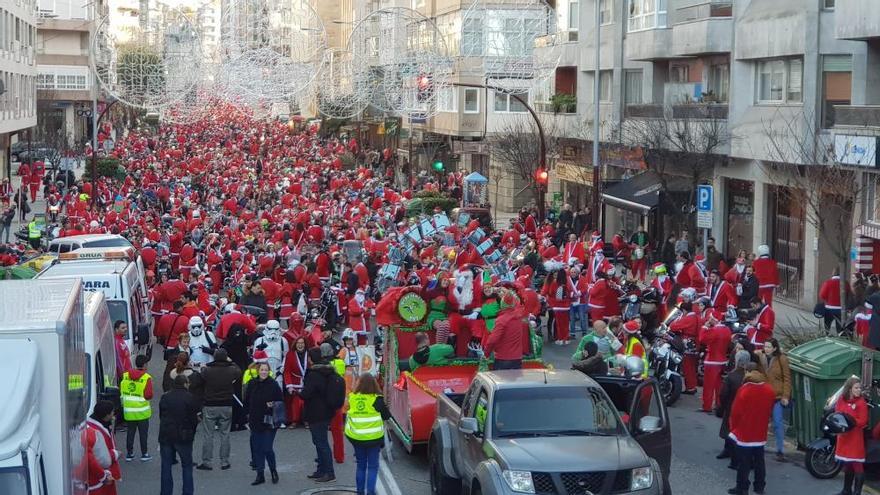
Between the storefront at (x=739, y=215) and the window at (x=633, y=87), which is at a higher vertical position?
the window at (x=633, y=87)

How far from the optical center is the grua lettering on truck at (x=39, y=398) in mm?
7461

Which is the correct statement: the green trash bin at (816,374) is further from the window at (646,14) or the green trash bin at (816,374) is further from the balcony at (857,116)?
the window at (646,14)

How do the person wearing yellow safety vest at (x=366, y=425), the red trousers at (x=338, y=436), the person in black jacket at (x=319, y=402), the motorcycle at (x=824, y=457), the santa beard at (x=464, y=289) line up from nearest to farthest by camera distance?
1. the person wearing yellow safety vest at (x=366, y=425)
2. the person in black jacket at (x=319, y=402)
3. the motorcycle at (x=824, y=457)
4. the red trousers at (x=338, y=436)
5. the santa beard at (x=464, y=289)

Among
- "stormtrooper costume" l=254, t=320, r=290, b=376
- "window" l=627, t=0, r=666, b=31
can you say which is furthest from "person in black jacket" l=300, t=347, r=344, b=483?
"window" l=627, t=0, r=666, b=31

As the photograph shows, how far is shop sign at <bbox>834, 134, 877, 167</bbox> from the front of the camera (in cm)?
2434

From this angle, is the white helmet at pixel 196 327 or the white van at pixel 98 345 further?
the white helmet at pixel 196 327

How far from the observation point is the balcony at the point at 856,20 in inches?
957

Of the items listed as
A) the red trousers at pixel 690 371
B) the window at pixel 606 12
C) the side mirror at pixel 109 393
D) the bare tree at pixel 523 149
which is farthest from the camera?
the bare tree at pixel 523 149

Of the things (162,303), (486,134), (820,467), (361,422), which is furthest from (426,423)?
(486,134)

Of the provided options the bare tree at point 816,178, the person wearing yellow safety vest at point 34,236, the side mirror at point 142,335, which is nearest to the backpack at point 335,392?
the side mirror at point 142,335

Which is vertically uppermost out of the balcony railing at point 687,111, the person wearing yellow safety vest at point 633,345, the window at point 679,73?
the window at point 679,73

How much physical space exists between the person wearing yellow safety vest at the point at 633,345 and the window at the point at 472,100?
3901 cm

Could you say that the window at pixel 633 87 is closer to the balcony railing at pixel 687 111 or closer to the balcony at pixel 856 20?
the balcony railing at pixel 687 111

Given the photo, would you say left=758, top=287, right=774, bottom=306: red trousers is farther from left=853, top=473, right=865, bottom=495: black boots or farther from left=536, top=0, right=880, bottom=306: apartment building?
left=853, top=473, right=865, bottom=495: black boots
